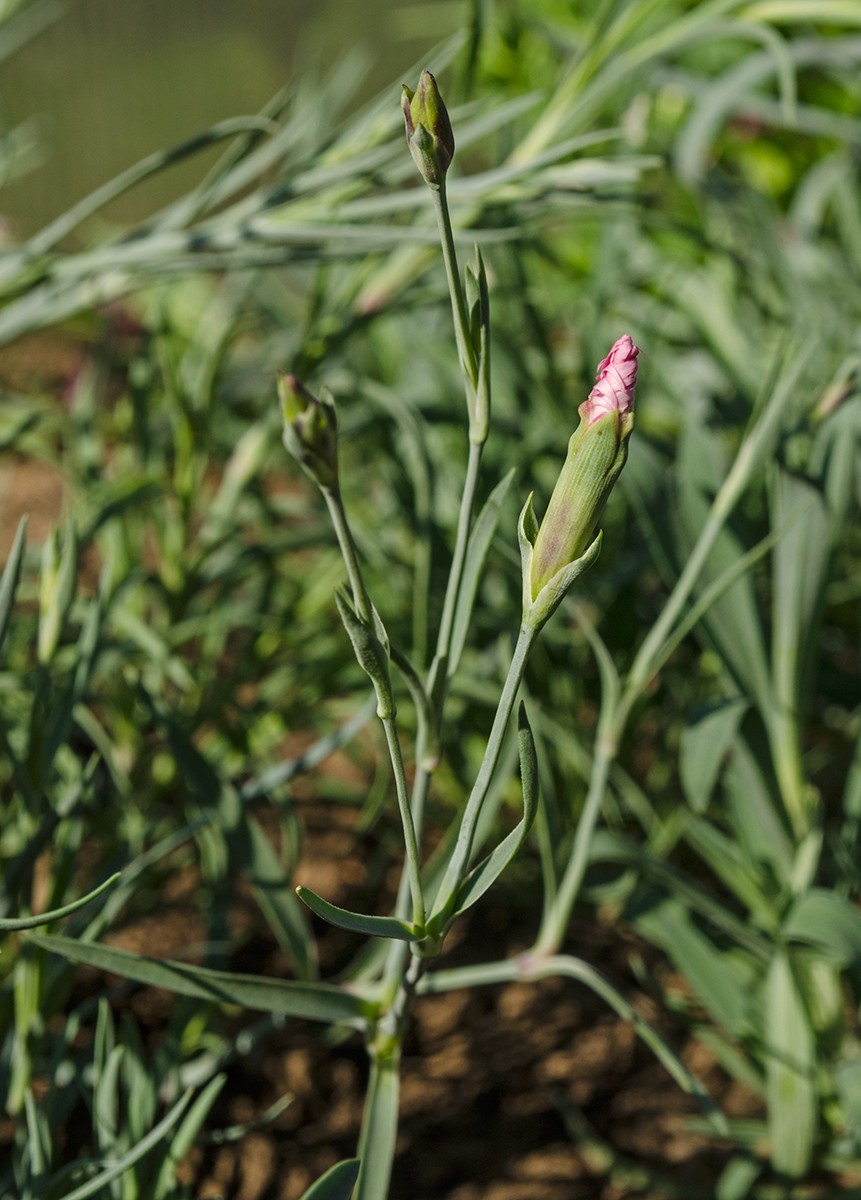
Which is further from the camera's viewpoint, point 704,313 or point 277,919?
point 704,313

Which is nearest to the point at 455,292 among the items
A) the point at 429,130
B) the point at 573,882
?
the point at 429,130

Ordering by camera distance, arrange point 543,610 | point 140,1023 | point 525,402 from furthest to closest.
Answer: point 525,402 → point 140,1023 → point 543,610

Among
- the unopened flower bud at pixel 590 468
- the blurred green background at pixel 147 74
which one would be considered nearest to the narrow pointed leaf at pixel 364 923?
the unopened flower bud at pixel 590 468

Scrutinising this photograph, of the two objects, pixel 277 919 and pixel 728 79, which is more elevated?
pixel 728 79

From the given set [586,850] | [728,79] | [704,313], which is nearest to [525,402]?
[704,313]

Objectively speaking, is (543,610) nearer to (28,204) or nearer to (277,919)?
(277,919)

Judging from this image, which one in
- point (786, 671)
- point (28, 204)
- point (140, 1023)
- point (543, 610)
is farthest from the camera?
point (28, 204)

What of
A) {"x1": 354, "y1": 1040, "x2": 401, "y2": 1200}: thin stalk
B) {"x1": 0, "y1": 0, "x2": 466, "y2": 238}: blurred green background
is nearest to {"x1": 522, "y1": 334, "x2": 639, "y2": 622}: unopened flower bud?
{"x1": 354, "y1": 1040, "x2": 401, "y2": 1200}: thin stalk

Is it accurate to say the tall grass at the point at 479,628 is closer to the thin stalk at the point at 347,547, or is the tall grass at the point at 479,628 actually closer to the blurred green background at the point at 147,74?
the thin stalk at the point at 347,547

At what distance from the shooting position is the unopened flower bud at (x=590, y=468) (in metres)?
0.24

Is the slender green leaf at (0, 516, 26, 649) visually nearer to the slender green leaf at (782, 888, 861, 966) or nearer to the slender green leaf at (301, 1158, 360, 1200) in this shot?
the slender green leaf at (301, 1158, 360, 1200)

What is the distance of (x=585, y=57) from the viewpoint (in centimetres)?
64

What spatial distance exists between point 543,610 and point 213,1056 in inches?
12.5

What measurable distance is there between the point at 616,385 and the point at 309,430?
0.08 m
